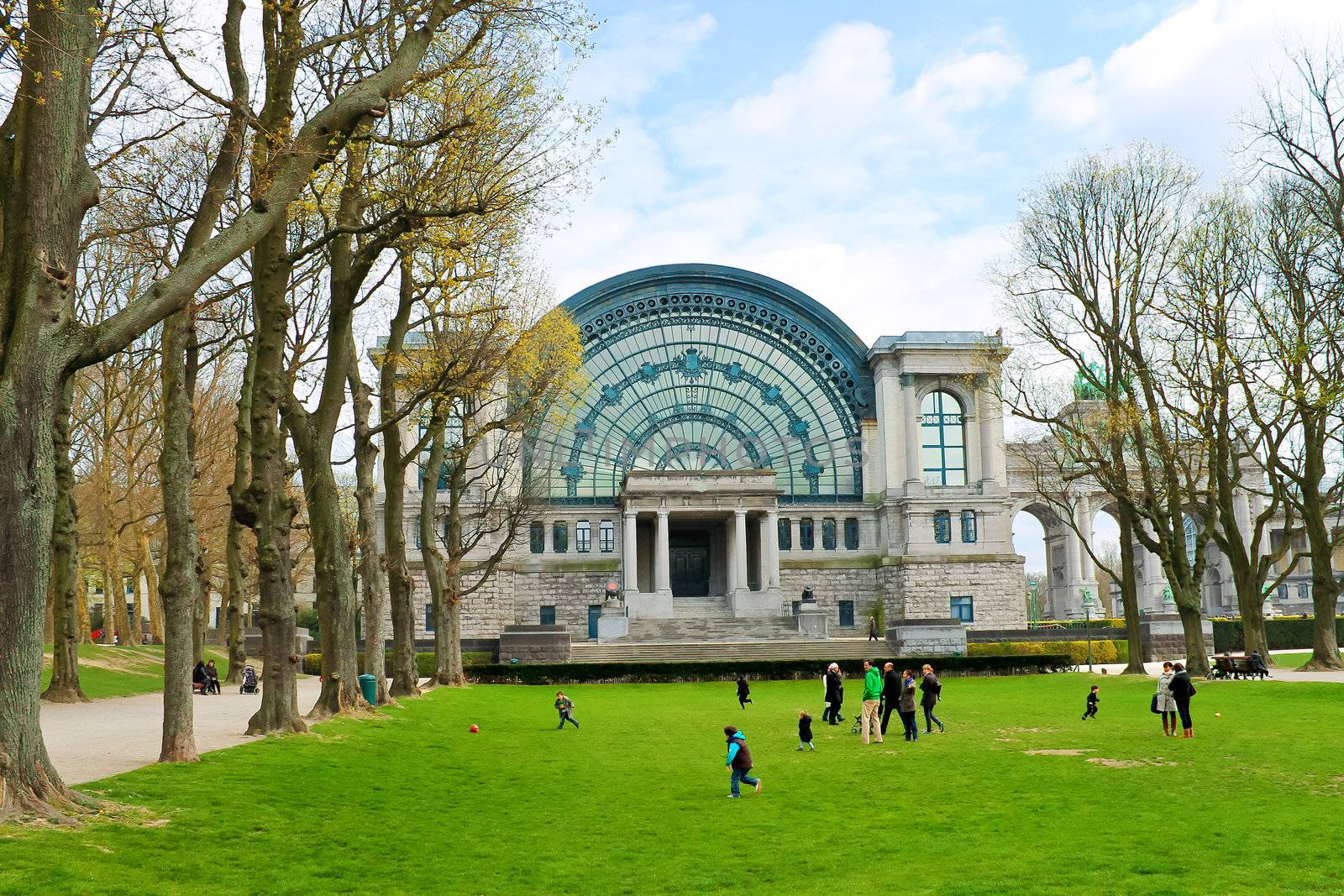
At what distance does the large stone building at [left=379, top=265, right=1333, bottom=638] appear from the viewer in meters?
68.8

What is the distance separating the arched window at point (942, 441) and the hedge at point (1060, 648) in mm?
16450

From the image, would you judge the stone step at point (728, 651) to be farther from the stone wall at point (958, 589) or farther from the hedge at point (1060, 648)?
the stone wall at point (958, 589)

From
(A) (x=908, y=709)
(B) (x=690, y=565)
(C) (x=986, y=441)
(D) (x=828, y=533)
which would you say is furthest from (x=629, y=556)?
(A) (x=908, y=709)

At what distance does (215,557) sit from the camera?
202 feet

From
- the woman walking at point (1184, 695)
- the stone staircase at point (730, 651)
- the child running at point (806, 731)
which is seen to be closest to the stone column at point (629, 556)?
the stone staircase at point (730, 651)

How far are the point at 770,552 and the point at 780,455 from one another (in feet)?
28.2

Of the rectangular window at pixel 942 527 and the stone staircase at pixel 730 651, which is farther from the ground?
the rectangular window at pixel 942 527

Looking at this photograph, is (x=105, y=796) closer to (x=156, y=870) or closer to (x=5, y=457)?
(x=156, y=870)

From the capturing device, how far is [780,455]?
71.8 metres

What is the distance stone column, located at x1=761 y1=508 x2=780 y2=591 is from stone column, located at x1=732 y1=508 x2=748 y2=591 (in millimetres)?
1082

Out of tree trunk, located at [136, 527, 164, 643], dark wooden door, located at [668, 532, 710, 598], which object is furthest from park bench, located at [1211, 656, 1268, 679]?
tree trunk, located at [136, 527, 164, 643]

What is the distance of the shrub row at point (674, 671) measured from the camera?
45562 millimetres

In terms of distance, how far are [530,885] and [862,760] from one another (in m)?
10.8

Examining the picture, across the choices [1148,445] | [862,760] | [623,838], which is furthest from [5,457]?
[1148,445]
